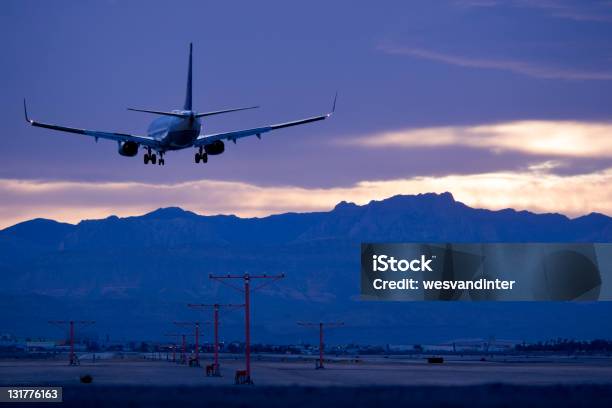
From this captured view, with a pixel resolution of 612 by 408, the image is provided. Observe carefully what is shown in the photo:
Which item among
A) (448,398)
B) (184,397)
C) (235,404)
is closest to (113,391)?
(184,397)

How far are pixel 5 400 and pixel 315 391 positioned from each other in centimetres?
3545

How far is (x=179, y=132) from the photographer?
18300 cm

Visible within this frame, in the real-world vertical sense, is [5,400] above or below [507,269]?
below

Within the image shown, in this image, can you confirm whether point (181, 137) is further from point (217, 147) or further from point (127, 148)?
point (127, 148)

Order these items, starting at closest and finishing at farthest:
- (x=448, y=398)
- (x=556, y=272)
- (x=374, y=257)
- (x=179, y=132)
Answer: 1. (x=448, y=398)
2. (x=374, y=257)
3. (x=556, y=272)
4. (x=179, y=132)

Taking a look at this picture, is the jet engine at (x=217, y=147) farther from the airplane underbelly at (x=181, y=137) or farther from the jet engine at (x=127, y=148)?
the jet engine at (x=127, y=148)

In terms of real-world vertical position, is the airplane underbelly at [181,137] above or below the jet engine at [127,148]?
above

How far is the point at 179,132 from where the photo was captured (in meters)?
183

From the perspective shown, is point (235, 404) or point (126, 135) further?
point (126, 135)

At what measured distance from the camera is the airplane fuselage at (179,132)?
183m

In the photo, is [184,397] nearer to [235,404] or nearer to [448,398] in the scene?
[235,404]

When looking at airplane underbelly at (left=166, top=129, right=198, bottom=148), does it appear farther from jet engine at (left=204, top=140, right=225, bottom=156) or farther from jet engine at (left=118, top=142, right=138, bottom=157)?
jet engine at (left=118, top=142, right=138, bottom=157)

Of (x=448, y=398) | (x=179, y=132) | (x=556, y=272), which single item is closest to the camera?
(x=448, y=398)

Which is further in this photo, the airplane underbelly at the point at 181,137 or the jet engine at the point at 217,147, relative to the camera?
the jet engine at the point at 217,147
